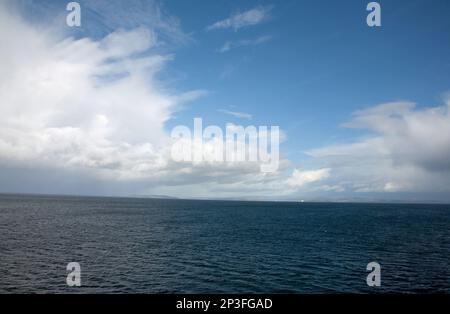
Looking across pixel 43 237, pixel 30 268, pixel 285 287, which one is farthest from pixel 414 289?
pixel 43 237

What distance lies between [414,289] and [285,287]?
17.5m

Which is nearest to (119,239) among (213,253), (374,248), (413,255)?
(213,253)

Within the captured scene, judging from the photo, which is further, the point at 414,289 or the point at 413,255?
the point at 413,255

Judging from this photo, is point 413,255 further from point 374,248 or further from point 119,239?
point 119,239

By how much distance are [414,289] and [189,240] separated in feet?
163

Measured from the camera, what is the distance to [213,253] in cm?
6244
